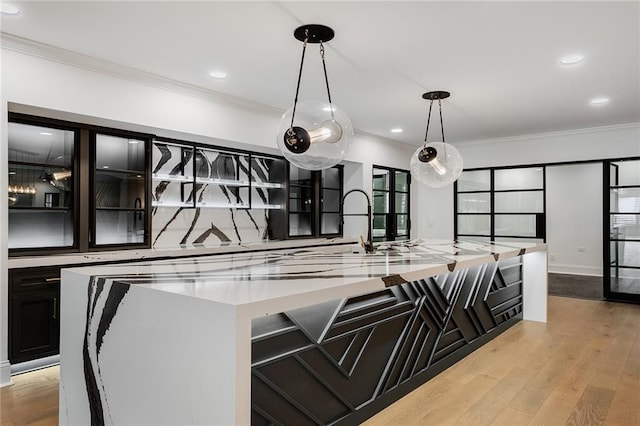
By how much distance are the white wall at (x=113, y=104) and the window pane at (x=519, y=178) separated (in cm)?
412

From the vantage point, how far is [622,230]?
614 cm

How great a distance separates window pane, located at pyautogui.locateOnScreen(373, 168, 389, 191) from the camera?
720 cm

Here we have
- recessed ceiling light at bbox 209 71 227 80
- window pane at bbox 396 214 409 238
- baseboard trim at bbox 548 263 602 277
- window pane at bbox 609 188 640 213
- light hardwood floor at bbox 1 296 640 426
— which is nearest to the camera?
light hardwood floor at bbox 1 296 640 426

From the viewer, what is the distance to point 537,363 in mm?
3447

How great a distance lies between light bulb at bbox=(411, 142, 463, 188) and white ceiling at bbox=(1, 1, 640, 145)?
66 cm

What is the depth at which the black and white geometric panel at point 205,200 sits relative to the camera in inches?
189

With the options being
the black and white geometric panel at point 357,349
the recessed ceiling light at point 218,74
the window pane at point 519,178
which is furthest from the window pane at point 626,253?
the recessed ceiling light at point 218,74

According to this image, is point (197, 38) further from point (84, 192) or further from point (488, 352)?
point (488, 352)

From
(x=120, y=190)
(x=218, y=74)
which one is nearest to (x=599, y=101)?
(x=218, y=74)

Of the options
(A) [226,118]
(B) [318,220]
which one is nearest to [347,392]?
(A) [226,118]

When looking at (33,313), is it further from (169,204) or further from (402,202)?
(402,202)

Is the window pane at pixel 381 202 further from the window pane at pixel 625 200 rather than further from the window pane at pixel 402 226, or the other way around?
the window pane at pixel 625 200

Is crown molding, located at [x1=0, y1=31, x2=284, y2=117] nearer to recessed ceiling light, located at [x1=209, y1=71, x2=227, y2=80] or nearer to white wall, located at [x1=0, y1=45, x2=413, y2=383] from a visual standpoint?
white wall, located at [x1=0, y1=45, x2=413, y2=383]

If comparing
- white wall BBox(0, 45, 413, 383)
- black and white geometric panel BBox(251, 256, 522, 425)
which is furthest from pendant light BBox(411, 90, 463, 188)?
white wall BBox(0, 45, 413, 383)
